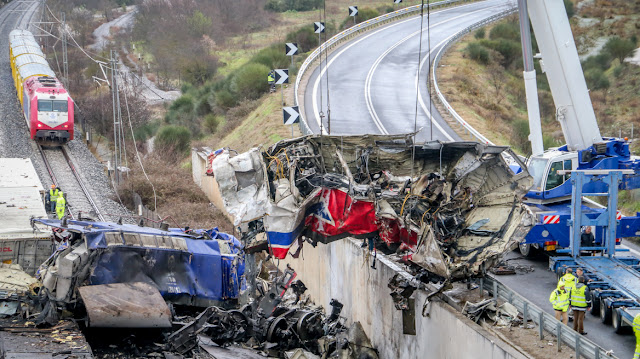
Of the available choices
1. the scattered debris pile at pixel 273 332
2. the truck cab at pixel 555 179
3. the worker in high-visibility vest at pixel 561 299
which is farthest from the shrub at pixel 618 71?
the worker in high-visibility vest at pixel 561 299

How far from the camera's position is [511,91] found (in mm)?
40531

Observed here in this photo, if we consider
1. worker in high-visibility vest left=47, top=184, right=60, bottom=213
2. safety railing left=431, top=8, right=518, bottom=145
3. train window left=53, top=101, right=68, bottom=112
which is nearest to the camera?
worker in high-visibility vest left=47, top=184, right=60, bottom=213

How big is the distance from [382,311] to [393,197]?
12.9 feet

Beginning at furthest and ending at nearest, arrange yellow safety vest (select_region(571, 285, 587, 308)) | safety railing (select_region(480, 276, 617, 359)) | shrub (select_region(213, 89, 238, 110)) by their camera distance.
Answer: shrub (select_region(213, 89, 238, 110)), yellow safety vest (select_region(571, 285, 587, 308)), safety railing (select_region(480, 276, 617, 359))

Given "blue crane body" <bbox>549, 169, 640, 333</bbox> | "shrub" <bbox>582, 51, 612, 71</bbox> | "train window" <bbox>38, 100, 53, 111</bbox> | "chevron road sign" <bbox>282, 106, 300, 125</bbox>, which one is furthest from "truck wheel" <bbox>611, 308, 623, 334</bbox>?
"shrub" <bbox>582, 51, 612, 71</bbox>

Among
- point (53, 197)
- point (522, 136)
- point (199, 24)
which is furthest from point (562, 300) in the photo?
point (199, 24)

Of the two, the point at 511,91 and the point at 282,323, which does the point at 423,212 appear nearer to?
the point at 282,323

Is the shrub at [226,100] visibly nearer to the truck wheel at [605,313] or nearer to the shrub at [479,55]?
the shrub at [479,55]

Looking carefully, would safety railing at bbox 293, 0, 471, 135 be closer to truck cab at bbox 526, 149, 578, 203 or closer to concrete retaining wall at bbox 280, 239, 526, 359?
concrete retaining wall at bbox 280, 239, 526, 359

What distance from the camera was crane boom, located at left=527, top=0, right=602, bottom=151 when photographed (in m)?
16.9

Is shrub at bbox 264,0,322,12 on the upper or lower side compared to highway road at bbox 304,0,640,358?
upper

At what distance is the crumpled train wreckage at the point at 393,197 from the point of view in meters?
13.1

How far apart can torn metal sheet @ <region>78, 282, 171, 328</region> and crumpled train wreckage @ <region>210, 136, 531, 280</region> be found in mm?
2269

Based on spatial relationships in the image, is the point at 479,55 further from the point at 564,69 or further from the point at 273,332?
the point at 273,332
